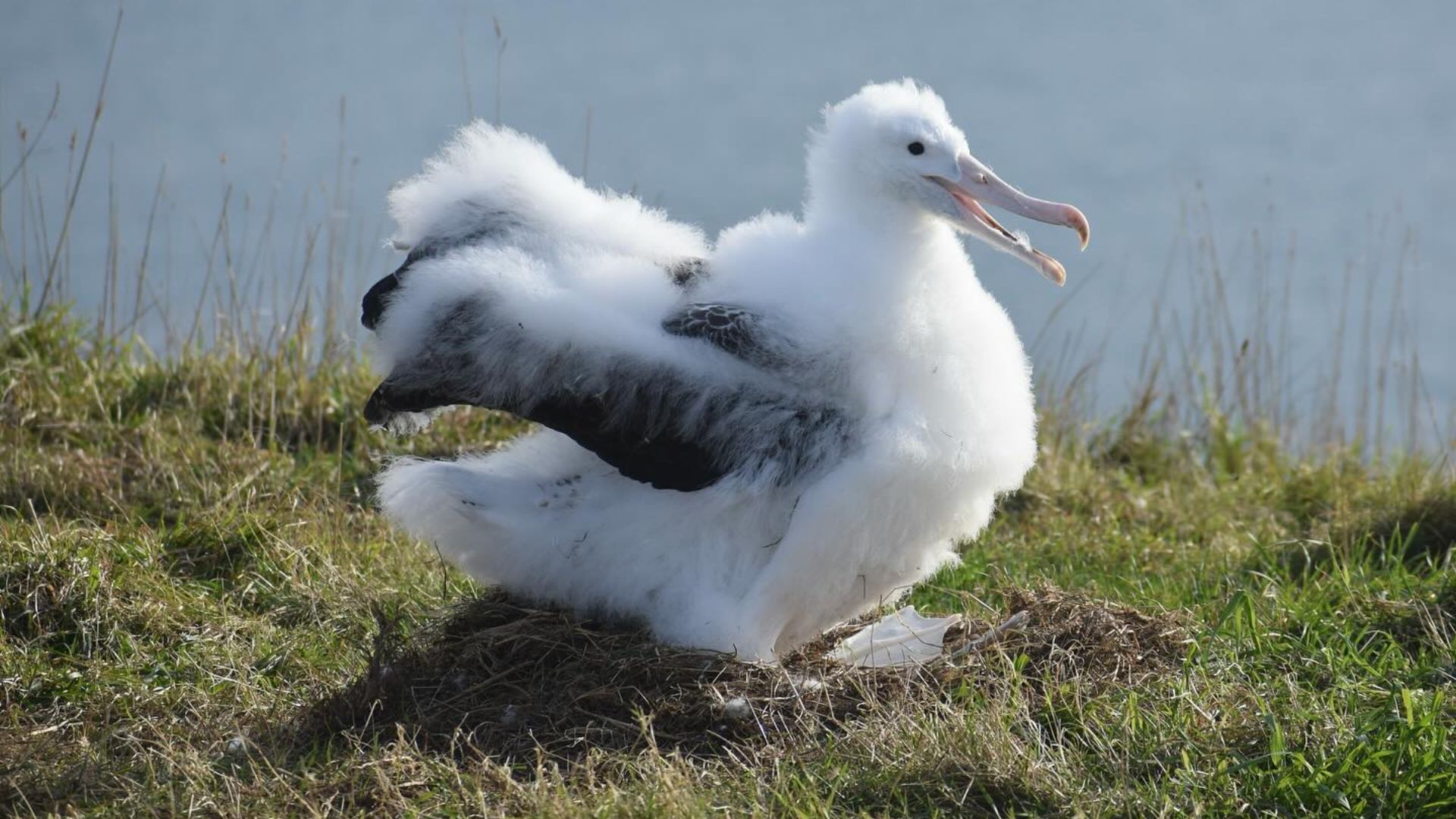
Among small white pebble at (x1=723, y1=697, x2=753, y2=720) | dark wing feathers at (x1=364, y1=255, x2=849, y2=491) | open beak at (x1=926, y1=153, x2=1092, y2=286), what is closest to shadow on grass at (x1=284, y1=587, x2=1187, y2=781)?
small white pebble at (x1=723, y1=697, x2=753, y2=720)

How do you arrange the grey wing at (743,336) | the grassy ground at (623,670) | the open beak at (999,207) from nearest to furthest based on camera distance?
the grassy ground at (623,670) < the grey wing at (743,336) < the open beak at (999,207)

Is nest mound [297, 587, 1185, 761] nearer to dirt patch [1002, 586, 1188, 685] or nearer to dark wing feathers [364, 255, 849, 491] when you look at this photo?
dirt patch [1002, 586, 1188, 685]

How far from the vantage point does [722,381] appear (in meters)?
4.39

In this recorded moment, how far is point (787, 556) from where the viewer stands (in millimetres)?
4379

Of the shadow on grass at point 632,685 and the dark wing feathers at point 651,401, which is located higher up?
the dark wing feathers at point 651,401

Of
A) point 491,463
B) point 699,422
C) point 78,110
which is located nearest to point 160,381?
point 491,463

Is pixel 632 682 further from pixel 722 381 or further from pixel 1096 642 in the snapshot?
pixel 1096 642

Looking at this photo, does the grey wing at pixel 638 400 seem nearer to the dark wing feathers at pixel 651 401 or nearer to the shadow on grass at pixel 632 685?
the dark wing feathers at pixel 651 401

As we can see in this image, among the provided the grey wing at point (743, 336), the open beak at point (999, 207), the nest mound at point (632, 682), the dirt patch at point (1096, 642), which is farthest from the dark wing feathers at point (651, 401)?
the dirt patch at point (1096, 642)

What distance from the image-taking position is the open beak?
15.4 feet

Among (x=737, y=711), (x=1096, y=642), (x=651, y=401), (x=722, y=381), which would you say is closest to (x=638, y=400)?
(x=651, y=401)

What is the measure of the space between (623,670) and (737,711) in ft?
1.08

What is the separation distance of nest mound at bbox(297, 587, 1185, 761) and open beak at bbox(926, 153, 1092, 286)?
97cm

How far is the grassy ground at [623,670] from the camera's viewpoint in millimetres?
3893
